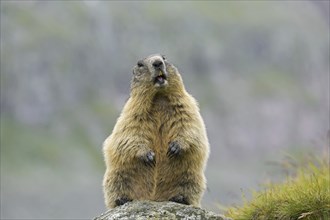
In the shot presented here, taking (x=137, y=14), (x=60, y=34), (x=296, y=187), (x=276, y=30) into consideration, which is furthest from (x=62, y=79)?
(x=296, y=187)

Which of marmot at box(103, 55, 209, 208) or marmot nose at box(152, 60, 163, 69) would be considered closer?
marmot at box(103, 55, 209, 208)

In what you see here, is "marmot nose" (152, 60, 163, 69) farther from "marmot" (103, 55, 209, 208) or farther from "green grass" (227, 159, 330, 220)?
"green grass" (227, 159, 330, 220)

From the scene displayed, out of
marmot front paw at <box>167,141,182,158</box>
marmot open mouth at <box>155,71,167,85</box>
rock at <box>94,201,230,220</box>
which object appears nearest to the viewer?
rock at <box>94,201,230,220</box>

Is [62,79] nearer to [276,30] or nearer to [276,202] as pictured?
[276,30]

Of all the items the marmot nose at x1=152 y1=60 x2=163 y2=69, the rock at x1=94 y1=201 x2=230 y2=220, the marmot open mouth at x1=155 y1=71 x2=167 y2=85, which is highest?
the marmot nose at x1=152 y1=60 x2=163 y2=69

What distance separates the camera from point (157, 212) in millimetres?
8516

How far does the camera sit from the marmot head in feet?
31.3

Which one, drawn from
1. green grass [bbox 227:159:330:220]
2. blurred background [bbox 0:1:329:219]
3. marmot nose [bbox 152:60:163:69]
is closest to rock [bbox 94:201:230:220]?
green grass [bbox 227:159:330:220]

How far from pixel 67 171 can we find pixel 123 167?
3093 inches

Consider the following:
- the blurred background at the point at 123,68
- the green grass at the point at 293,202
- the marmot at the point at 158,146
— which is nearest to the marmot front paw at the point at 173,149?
the marmot at the point at 158,146

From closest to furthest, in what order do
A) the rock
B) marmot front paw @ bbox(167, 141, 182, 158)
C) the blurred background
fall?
the rock → marmot front paw @ bbox(167, 141, 182, 158) → the blurred background

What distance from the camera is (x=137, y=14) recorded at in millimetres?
97188

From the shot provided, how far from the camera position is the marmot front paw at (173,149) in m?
9.16

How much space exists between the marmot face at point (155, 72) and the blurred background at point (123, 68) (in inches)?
2837
